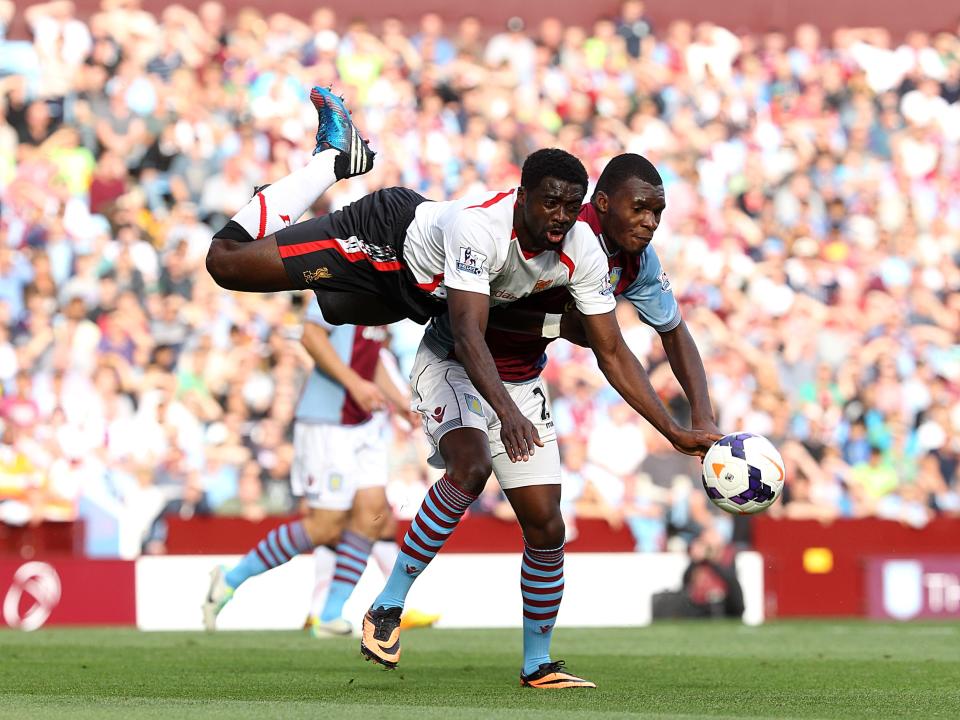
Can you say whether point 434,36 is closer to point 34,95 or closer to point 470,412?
point 34,95

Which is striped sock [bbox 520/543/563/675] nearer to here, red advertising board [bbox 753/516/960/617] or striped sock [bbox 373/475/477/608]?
striped sock [bbox 373/475/477/608]

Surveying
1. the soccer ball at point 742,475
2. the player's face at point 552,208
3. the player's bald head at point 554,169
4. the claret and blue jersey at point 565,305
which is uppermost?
the player's bald head at point 554,169

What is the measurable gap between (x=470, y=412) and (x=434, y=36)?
44.4 feet

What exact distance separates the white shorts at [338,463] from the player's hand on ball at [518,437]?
4682 mm

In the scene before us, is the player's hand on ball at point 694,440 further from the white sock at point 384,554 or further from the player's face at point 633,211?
the white sock at point 384,554

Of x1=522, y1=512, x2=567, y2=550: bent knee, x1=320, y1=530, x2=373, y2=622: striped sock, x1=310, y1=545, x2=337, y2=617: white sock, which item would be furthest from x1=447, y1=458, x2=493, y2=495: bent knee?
x1=310, y1=545, x2=337, y2=617: white sock

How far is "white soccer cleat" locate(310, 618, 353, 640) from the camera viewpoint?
37.2ft

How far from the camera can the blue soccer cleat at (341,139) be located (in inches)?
338

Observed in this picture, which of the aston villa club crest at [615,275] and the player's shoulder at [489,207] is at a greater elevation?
the player's shoulder at [489,207]

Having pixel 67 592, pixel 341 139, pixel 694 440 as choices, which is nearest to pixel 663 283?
pixel 694 440

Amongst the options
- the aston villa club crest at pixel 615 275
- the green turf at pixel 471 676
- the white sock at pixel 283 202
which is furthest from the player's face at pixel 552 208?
the green turf at pixel 471 676

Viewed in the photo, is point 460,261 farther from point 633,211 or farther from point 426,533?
point 426,533

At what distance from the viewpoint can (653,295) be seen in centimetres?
814

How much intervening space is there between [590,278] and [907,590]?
29.0ft
